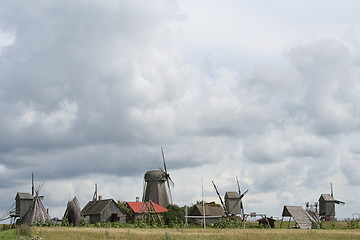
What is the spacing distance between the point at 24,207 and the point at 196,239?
55.0 metres

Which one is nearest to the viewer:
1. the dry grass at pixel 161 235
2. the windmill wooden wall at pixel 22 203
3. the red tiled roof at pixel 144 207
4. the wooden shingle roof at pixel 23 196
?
the dry grass at pixel 161 235

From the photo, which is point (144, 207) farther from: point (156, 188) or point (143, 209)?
point (156, 188)

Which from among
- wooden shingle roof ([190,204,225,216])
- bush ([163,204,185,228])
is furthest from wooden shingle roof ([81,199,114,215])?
wooden shingle roof ([190,204,225,216])

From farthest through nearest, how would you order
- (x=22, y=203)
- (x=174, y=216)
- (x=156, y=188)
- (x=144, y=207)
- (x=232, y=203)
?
(x=156, y=188) < (x=232, y=203) < (x=144, y=207) < (x=22, y=203) < (x=174, y=216)

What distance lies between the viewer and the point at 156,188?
4186 inches

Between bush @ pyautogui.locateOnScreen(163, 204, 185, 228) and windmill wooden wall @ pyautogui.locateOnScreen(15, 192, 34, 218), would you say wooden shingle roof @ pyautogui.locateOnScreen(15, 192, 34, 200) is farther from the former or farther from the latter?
bush @ pyautogui.locateOnScreen(163, 204, 185, 228)

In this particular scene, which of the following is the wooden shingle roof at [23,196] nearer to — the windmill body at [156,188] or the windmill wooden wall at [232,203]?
the windmill body at [156,188]

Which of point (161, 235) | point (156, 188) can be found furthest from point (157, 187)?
point (161, 235)

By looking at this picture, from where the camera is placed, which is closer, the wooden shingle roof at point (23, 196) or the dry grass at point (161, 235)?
the dry grass at point (161, 235)

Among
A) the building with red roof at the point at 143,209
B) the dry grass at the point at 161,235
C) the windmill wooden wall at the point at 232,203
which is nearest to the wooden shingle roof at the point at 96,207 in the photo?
the building with red roof at the point at 143,209

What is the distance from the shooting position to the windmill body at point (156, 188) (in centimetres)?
10550

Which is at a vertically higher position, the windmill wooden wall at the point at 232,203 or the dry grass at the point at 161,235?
the windmill wooden wall at the point at 232,203

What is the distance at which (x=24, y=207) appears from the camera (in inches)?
3386

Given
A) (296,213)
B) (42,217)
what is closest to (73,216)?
(42,217)
